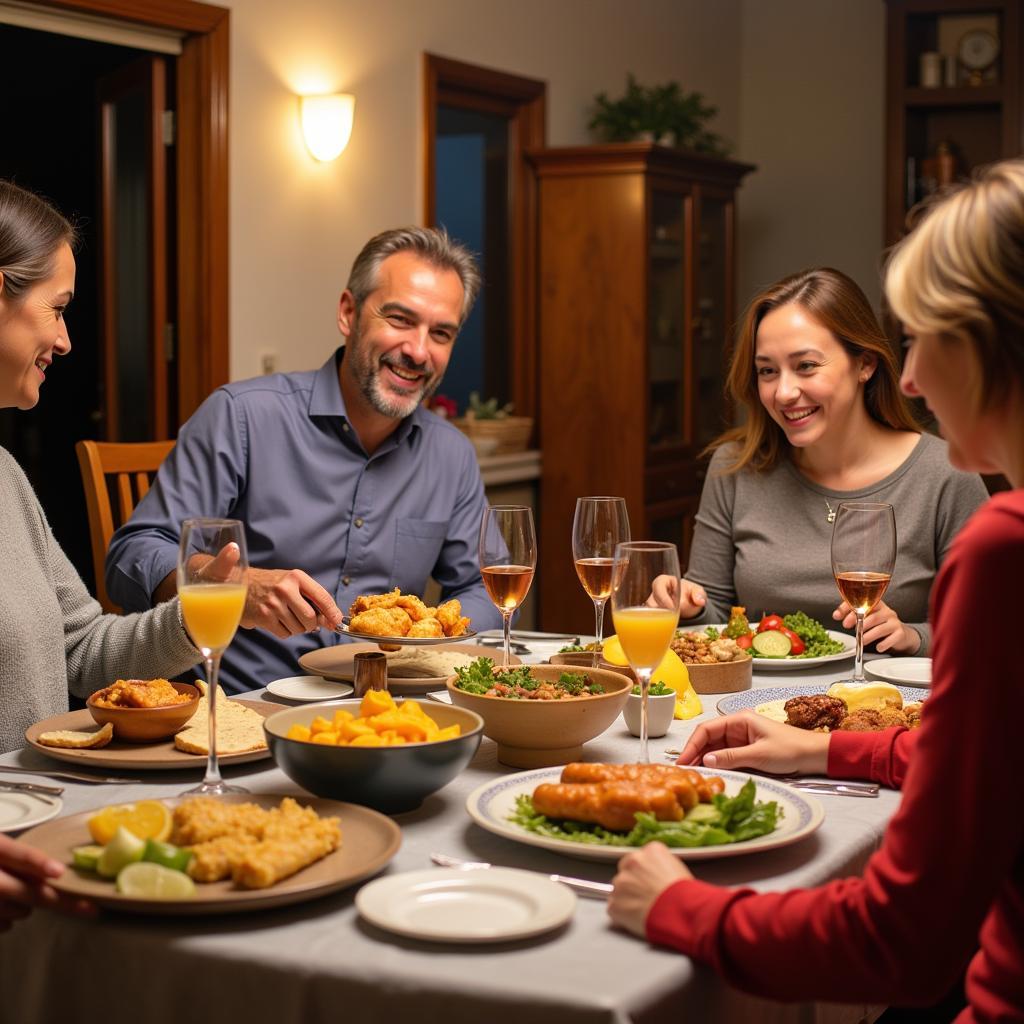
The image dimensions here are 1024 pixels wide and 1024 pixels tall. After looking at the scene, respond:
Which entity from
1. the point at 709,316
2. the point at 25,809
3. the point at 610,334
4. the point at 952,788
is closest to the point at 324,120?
the point at 610,334

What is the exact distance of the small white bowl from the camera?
5.41 ft

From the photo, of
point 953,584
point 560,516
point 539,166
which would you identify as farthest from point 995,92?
point 953,584

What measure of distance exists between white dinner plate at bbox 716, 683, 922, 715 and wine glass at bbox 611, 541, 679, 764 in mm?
422

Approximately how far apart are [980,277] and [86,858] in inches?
32.5

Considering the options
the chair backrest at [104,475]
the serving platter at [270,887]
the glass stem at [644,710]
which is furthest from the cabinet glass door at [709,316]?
the serving platter at [270,887]

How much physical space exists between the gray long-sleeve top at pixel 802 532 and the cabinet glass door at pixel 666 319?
8.27 ft

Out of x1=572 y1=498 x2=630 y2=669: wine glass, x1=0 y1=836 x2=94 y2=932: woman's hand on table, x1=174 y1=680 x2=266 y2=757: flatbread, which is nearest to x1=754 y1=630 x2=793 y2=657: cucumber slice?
x1=572 y1=498 x2=630 y2=669: wine glass

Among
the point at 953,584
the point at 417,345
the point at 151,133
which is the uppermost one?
the point at 151,133

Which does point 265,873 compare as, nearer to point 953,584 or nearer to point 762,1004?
point 762,1004

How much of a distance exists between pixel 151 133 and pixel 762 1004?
11.3 ft

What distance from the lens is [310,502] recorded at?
2578 mm

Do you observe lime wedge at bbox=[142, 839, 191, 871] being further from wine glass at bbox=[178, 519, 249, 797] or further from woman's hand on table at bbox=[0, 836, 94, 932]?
wine glass at bbox=[178, 519, 249, 797]

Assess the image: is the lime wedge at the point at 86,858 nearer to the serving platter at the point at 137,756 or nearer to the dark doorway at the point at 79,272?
the serving platter at the point at 137,756

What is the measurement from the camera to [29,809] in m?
1.32
